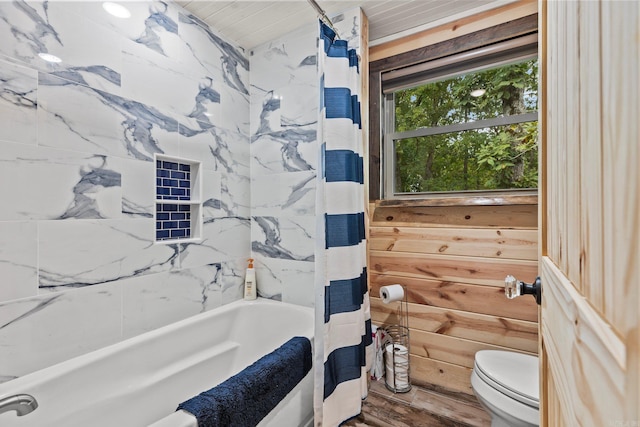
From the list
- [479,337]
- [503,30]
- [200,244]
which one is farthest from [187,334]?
[503,30]

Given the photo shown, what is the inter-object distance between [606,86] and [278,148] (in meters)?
2.05

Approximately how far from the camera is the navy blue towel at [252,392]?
921mm

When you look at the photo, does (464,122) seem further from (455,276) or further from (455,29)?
(455,276)

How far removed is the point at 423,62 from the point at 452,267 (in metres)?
1.34

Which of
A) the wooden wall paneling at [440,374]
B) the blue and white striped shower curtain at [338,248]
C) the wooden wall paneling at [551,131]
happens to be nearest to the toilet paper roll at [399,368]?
the wooden wall paneling at [440,374]

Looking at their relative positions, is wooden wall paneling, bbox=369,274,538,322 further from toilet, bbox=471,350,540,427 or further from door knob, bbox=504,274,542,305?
door knob, bbox=504,274,542,305

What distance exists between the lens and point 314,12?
195cm

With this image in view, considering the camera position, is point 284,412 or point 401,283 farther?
point 401,283

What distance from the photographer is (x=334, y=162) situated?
152cm

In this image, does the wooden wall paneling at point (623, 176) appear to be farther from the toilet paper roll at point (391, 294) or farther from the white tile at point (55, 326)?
the white tile at point (55, 326)

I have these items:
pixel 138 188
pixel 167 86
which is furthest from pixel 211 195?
pixel 167 86

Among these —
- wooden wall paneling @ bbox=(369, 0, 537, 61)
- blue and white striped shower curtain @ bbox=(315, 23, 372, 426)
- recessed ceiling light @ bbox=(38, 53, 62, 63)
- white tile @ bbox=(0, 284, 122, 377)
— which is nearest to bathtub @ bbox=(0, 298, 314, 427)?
white tile @ bbox=(0, 284, 122, 377)

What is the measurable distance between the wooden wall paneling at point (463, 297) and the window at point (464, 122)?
590mm

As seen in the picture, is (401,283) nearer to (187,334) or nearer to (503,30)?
(187,334)
